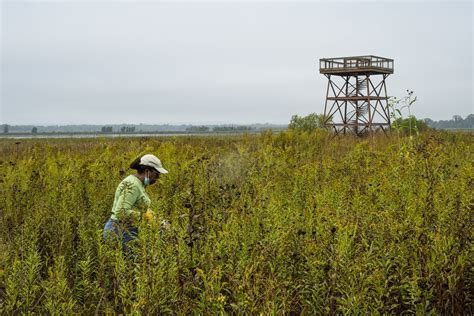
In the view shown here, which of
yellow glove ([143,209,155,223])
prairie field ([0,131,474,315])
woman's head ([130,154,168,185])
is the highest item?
woman's head ([130,154,168,185])

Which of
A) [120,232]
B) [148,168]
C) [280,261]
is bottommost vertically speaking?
[280,261]

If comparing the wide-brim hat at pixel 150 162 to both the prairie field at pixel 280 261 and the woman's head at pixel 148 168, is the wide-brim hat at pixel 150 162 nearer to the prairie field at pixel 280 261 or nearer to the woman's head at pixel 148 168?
the woman's head at pixel 148 168

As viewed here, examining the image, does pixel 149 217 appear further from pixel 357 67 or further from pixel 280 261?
pixel 357 67

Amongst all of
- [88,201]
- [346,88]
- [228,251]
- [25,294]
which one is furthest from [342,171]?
[346,88]

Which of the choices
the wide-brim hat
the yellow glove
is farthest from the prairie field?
the wide-brim hat

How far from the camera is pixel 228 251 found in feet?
13.7

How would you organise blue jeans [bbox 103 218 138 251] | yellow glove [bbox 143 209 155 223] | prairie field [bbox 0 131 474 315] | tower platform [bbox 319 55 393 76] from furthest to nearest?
tower platform [bbox 319 55 393 76]
blue jeans [bbox 103 218 138 251]
yellow glove [bbox 143 209 155 223]
prairie field [bbox 0 131 474 315]

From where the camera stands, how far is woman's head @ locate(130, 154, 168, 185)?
6641mm

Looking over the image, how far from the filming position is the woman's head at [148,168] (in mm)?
6641

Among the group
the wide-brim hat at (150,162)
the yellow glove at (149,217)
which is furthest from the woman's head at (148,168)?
the yellow glove at (149,217)

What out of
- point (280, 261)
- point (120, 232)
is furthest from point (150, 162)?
point (280, 261)

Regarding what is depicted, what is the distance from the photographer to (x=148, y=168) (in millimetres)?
6762

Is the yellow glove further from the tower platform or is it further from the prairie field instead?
the tower platform

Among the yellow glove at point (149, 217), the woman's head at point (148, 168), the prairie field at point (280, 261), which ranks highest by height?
the woman's head at point (148, 168)
